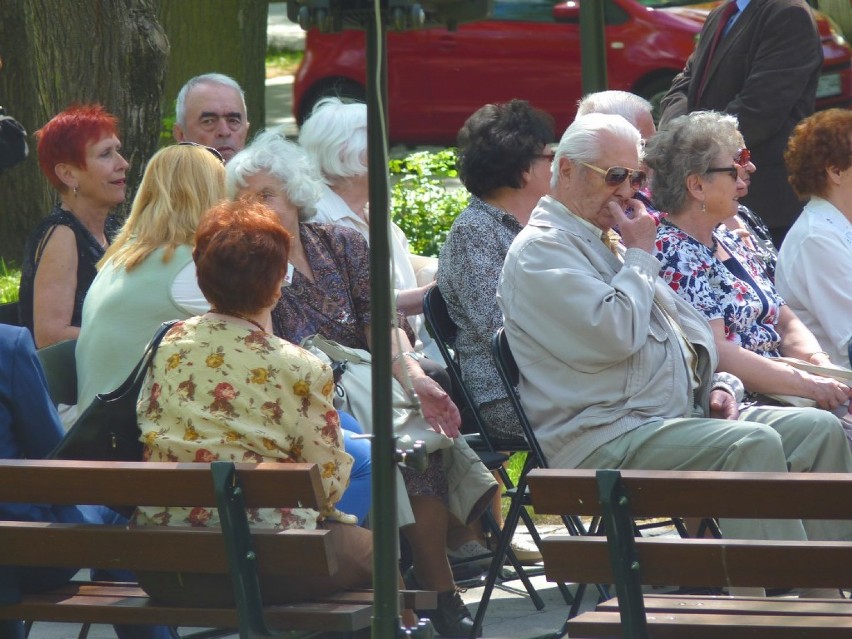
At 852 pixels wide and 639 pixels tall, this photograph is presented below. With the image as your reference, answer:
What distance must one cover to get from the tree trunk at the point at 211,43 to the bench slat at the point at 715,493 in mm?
7052

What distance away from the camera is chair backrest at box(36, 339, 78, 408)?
4742 mm

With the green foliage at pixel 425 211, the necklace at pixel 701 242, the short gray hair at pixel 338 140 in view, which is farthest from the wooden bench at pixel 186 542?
the green foliage at pixel 425 211

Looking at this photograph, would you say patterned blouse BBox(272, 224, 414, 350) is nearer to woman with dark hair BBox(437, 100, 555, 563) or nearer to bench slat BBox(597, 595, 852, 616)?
woman with dark hair BBox(437, 100, 555, 563)

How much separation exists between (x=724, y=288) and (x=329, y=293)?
1.37 meters

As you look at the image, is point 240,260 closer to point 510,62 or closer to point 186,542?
point 186,542

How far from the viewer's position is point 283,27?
25.7 meters

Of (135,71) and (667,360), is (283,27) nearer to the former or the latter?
(135,71)

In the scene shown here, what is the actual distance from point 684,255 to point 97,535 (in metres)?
2.35

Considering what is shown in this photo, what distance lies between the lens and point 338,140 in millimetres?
5656

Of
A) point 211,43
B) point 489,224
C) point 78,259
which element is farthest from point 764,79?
point 211,43

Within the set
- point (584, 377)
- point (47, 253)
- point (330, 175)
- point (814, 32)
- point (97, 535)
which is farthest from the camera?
point (814, 32)

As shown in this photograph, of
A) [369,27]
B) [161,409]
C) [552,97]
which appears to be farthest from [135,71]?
[552,97]

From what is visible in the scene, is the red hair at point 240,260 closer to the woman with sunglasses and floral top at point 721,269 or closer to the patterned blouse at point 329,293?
the patterned blouse at point 329,293

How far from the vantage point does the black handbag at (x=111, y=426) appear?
3.71 meters
